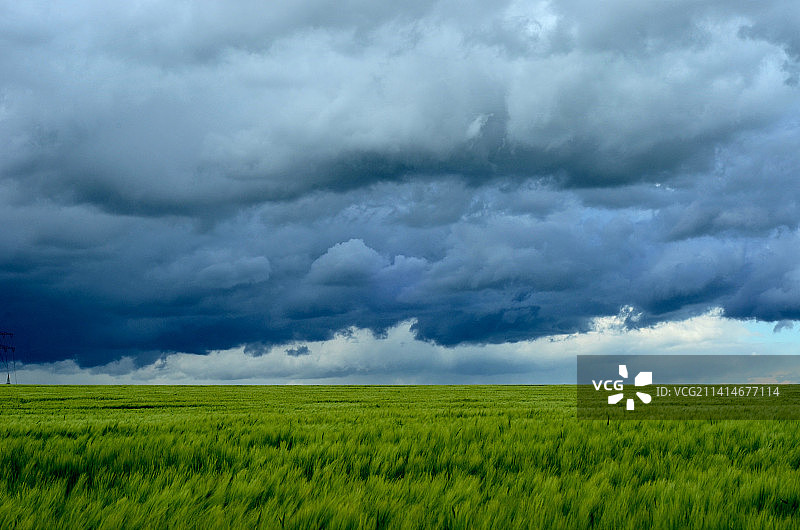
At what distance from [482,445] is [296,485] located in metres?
3.26

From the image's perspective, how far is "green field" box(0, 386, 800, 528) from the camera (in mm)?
3760

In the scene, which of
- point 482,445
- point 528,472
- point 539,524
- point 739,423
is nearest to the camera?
point 539,524

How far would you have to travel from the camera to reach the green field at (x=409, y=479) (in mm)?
3760

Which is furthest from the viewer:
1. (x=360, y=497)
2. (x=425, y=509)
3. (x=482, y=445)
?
(x=482, y=445)

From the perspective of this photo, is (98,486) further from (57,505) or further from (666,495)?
(666,495)

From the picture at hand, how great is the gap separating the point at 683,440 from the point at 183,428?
819 cm

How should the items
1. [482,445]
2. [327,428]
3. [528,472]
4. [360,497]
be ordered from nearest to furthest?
[360,497], [528,472], [482,445], [327,428]

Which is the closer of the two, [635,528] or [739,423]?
[635,528]

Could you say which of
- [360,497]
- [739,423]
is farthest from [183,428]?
[739,423]

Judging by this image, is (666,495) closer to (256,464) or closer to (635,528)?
(635,528)

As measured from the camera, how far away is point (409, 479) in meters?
5.23

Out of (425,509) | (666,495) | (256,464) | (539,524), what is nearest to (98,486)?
(256,464)

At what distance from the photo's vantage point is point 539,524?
3666mm

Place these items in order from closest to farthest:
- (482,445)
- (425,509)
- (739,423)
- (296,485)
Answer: (425,509) < (296,485) < (482,445) < (739,423)
